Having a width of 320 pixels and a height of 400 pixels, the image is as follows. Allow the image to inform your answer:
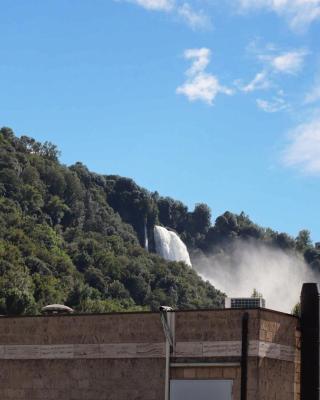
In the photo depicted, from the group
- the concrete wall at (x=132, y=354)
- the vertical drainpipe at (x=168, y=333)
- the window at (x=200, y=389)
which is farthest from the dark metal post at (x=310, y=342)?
the vertical drainpipe at (x=168, y=333)

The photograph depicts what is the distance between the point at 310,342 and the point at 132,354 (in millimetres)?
5718

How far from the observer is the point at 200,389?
29406 mm

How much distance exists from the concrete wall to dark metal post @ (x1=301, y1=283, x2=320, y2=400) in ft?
0.83

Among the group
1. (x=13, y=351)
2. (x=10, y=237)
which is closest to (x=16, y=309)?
(x=10, y=237)

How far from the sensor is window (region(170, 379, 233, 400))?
29.0m

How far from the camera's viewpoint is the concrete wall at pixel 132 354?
29.1m

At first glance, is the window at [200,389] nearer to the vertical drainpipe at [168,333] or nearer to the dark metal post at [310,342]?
the vertical drainpipe at [168,333]

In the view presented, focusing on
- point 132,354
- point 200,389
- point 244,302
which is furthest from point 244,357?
point 132,354

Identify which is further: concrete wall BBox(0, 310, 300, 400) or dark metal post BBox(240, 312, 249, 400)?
concrete wall BBox(0, 310, 300, 400)

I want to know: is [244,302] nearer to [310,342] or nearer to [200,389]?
[310,342]

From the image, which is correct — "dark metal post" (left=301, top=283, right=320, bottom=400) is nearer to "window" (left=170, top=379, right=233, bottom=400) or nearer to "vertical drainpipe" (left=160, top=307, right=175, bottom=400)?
"window" (left=170, top=379, right=233, bottom=400)

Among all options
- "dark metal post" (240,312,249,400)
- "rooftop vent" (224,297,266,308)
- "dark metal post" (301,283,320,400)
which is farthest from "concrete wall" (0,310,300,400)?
"rooftop vent" (224,297,266,308)

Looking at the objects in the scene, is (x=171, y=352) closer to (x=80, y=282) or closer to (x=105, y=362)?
(x=105, y=362)

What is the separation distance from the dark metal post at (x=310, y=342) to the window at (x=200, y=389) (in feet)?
8.58
